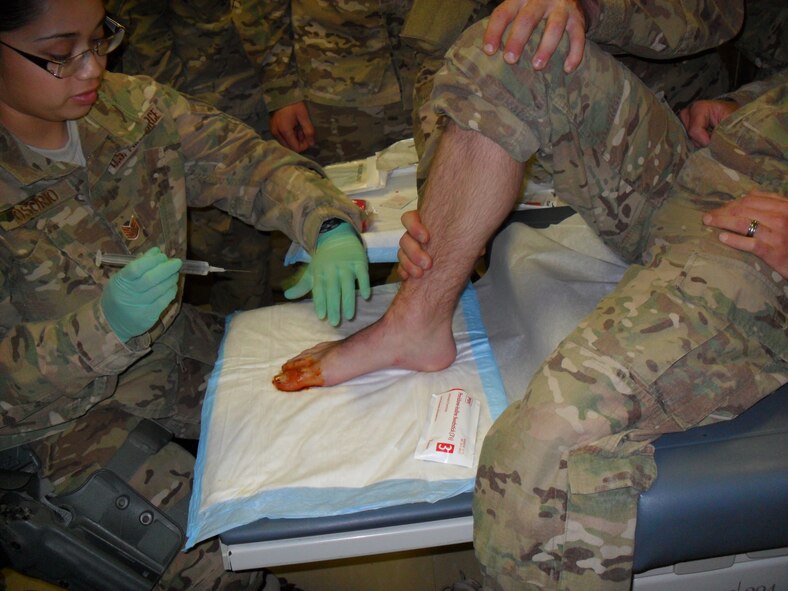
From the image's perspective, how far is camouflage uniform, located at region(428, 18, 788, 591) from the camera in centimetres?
102

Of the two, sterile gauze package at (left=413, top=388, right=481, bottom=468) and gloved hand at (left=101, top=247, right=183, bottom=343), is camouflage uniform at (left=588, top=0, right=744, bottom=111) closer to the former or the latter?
sterile gauze package at (left=413, top=388, right=481, bottom=468)

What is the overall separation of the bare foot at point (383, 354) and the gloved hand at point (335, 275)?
0.09m

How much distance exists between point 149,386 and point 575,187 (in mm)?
1039

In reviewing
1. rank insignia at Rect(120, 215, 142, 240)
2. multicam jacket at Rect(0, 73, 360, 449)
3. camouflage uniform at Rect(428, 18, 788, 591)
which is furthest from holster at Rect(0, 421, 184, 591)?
camouflage uniform at Rect(428, 18, 788, 591)

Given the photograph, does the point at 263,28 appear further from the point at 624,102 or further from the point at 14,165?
the point at 624,102

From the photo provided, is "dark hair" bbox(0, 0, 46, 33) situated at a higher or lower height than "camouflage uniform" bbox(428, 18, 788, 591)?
higher

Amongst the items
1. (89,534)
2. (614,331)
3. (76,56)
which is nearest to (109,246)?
(76,56)

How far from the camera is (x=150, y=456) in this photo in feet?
4.45

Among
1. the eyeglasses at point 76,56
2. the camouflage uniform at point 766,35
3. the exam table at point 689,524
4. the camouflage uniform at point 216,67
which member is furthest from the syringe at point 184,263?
the camouflage uniform at point 766,35

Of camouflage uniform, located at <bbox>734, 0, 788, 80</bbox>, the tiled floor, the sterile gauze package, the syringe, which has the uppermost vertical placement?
camouflage uniform, located at <bbox>734, 0, 788, 80</bbox>

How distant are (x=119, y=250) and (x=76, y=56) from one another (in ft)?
1.34

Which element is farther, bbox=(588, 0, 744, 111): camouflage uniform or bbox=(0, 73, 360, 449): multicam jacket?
bbox=(588, 0, 744, 111): camouflage uniform

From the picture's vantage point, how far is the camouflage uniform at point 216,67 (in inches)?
91.1

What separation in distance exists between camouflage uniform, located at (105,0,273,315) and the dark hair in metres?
1.21
